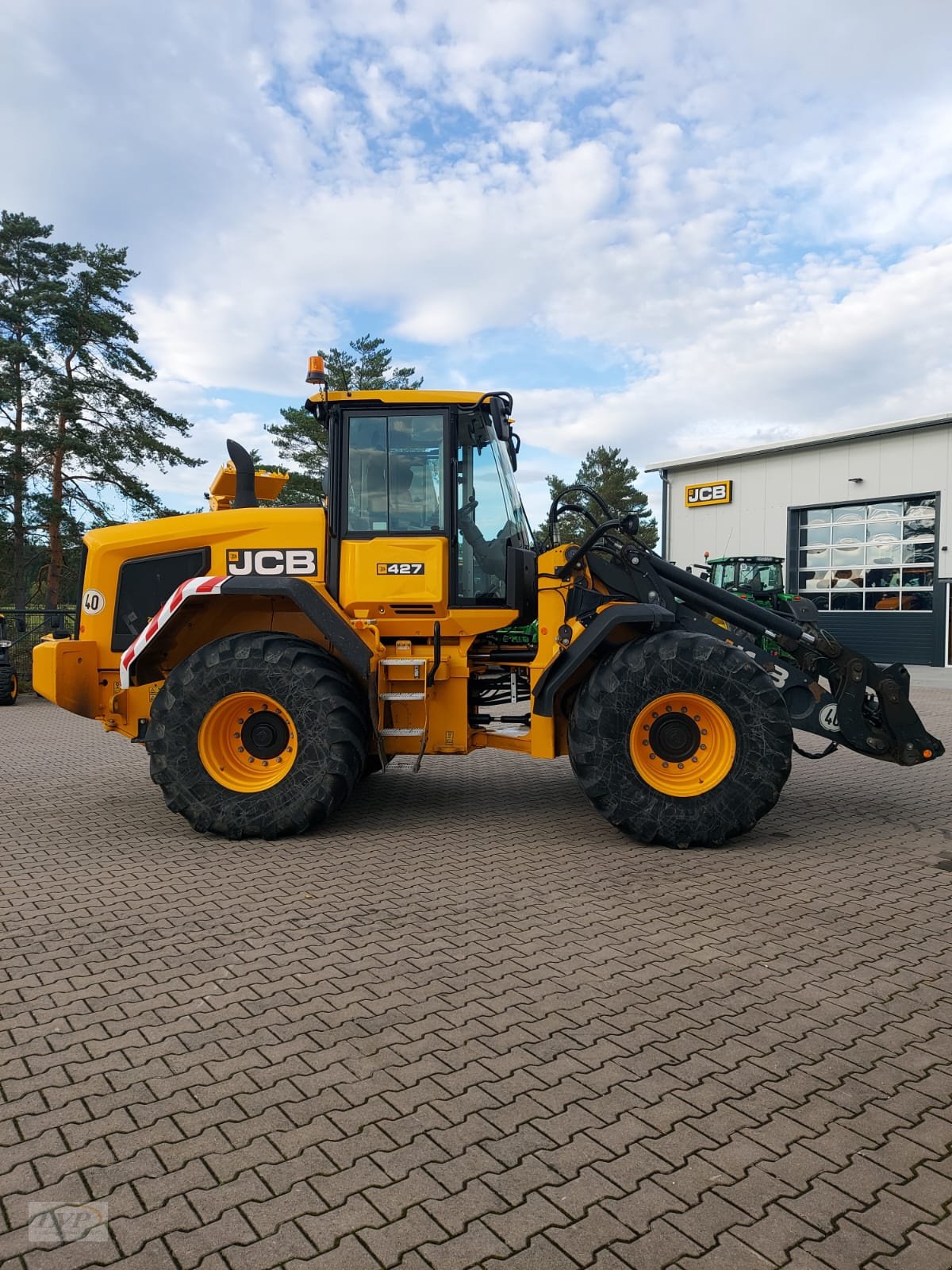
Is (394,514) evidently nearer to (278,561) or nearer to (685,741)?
(278,561)

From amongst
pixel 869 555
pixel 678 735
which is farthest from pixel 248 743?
pixel 869 555

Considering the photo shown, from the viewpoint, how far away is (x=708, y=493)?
27.8 metres

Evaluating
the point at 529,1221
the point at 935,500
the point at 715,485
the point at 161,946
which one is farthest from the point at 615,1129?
the point at 715,485

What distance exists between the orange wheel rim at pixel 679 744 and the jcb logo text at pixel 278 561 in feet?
8.23

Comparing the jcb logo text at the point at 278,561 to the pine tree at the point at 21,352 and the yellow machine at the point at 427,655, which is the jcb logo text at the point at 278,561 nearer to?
the yellow machine at the point at 427,655

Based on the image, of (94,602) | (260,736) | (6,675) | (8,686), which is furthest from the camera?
(8,686)

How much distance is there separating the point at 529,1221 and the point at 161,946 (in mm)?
2474

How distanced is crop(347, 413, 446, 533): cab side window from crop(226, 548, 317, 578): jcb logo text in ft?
1.20

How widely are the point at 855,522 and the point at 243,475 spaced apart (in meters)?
21.3

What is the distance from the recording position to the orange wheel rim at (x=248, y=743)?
6.20 m

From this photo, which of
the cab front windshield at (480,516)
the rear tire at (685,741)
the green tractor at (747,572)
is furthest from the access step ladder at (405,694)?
the green tractor at (747,572)

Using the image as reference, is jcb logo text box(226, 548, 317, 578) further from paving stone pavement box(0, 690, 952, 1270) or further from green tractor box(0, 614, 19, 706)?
green tractor box(0, 614, 19, 706)

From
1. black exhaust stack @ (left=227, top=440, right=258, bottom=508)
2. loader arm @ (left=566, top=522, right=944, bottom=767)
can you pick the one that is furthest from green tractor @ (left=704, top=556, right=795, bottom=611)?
black exhaust stack @ (left=227, top=440, right=258, bottom=508)

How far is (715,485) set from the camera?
27.6 metres
